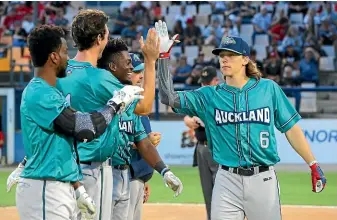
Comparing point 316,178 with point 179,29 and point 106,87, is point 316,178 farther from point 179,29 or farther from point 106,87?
point 179,29

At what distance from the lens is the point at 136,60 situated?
24.1ft

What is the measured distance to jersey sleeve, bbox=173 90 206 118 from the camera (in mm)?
6816

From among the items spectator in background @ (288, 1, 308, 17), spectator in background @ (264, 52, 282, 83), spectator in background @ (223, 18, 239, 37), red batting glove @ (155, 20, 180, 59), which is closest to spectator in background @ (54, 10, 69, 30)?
spectator in background @ (223, 18, 239, 37)

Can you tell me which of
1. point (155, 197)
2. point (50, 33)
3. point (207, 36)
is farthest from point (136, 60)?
point (207, 36)

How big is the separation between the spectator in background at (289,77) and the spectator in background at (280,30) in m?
2.37

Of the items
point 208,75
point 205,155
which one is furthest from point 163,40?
point 205,155

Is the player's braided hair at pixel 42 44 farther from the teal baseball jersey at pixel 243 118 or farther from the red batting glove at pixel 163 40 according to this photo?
the teal baseball jersey at pixel 243 118

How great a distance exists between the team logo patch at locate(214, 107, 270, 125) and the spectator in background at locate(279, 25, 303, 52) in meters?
15.5

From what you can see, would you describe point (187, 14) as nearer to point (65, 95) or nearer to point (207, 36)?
point (207, 36)

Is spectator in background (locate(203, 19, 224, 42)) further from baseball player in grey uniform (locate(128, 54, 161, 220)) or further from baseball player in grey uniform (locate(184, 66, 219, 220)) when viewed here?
baseball player in grey uniform (locate(128, 54, 161, 220))

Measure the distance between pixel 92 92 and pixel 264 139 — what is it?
1.63 meters

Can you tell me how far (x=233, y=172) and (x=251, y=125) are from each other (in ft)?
1.34

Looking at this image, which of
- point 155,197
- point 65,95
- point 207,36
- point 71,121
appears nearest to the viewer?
Answer: point 71,121

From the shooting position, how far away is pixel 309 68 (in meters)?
20.6
